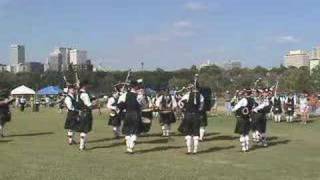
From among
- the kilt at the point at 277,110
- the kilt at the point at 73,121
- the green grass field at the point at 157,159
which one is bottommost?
the green grass field at the point at 157,159

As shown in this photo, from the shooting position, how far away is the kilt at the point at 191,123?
1870 cm

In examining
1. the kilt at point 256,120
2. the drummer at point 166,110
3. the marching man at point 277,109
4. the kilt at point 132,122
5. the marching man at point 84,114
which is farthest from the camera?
the marching man at point 277,109

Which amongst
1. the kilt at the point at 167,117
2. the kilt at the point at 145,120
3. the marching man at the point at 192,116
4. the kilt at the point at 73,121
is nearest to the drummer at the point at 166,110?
the kilt at the point at 167,117

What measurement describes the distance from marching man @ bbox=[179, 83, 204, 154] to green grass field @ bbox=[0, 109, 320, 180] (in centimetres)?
51

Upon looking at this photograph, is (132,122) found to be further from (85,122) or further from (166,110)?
(166,110)

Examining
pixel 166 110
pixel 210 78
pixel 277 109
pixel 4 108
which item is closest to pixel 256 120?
pixel 166 110

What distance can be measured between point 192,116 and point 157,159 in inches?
82.7

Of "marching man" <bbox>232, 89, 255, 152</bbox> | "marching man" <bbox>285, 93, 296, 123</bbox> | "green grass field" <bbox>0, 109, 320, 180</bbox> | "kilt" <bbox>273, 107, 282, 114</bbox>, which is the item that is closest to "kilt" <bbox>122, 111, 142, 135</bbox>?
"green grass field" <bbox>0, 109, 320, 180</bbox>

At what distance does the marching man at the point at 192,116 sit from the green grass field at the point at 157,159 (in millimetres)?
510

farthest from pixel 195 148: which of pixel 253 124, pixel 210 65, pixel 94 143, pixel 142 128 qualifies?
pixel 210 65

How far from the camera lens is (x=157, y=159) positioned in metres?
17.2

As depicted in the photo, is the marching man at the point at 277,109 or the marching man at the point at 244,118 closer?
the marching man at the point at 244,118

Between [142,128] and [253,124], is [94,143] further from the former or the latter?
[253,124]

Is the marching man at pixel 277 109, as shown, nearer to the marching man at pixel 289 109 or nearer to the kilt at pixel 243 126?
the marching man at pixel 289 109
